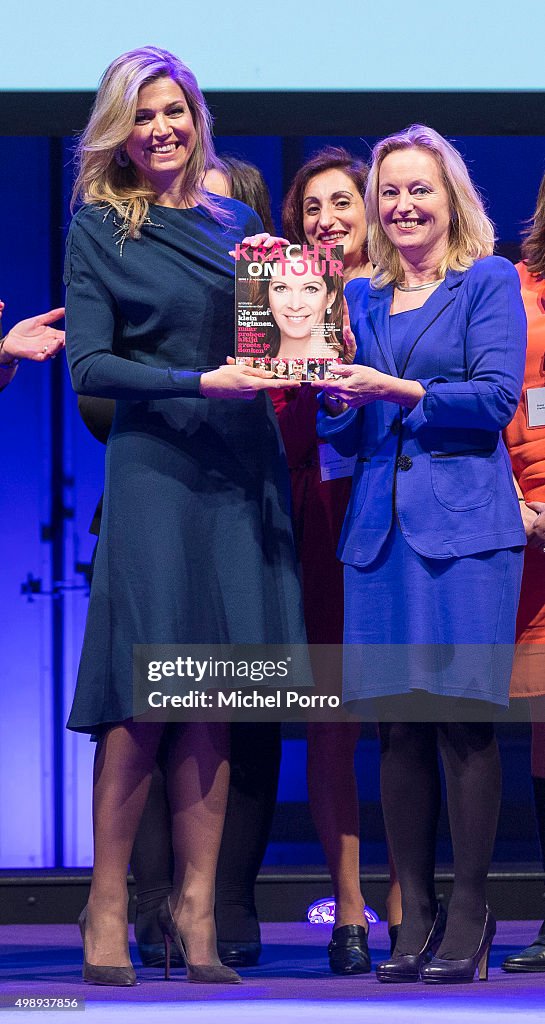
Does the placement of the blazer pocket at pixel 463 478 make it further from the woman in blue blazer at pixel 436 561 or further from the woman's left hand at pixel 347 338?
the woman's left hand at pixel 347 338

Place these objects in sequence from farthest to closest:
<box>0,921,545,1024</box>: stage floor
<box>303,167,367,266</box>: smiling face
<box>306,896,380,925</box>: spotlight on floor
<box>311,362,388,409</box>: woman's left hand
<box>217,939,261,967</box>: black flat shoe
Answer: <box>306,896,380,925</box>: spotlight on floor, <box>303,167,367,266</box>: smiling face, <box>217,939,261,967</box>: black flat shoe, <box>311,362,388,409</box>: woman's left hand, <box>0,921,545,1024</box>: stage floor

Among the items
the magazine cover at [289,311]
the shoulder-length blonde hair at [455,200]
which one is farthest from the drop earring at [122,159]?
the shoulder-length blonde hair at [455,200]

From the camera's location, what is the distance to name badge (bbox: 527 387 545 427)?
316cm

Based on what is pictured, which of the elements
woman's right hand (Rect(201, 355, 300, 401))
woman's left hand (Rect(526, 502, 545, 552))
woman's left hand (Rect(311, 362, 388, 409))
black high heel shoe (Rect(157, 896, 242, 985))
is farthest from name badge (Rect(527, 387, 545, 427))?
black high heel shoe (Rect(157, 896, 242, 985))

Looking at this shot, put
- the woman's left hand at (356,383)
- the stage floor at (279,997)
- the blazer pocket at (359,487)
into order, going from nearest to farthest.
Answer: the stage floor at (279,997)
the woman's left hand at (356,383)
the blazer pocket at (359,487)

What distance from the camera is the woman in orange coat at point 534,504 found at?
123 inches

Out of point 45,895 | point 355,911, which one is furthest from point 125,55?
point 45,895

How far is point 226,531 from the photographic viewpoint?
2.84m

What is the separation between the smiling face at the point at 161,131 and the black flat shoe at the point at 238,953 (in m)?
1.65

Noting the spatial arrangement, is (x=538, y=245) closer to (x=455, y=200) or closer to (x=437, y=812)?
(x=455, y=200)

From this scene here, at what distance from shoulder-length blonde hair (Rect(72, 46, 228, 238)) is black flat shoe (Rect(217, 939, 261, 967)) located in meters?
1.53

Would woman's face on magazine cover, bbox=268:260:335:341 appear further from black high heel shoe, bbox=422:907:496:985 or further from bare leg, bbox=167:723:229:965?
black high heel shoe, bbox=422:907:496:985

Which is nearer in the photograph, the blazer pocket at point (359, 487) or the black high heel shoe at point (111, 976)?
the black high heel shoe at point (111, 976)

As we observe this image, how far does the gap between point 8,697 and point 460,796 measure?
248cm
